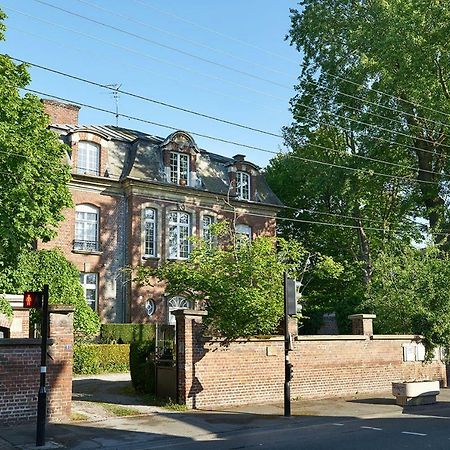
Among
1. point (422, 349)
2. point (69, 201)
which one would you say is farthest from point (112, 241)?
point (422, 349)

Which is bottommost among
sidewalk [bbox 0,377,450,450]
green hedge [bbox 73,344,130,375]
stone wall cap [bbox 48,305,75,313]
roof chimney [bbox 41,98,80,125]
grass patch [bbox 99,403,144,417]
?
sidewalk [bbox 0,377,450,450]

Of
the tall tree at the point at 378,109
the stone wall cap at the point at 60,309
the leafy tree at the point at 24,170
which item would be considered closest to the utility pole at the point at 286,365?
the stone wall cap at the point at 60,309

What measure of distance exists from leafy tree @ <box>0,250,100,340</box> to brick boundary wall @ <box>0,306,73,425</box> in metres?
11.9

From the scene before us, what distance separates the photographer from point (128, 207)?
3297 cm

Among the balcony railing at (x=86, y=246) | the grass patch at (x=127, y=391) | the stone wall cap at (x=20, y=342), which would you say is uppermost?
the balcony railing at (x=86, y=246)

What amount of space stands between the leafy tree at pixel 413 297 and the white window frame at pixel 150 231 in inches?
550

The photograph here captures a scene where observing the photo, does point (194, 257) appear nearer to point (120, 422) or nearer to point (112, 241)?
point (120, 422)

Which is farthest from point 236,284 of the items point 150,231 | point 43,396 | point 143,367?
point 150,231

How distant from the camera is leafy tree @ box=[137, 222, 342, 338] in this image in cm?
1650

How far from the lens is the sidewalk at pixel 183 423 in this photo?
1191 cm

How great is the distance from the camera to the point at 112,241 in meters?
32.4

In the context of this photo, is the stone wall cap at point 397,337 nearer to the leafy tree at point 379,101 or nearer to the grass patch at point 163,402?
the leafy tree at point 379,101

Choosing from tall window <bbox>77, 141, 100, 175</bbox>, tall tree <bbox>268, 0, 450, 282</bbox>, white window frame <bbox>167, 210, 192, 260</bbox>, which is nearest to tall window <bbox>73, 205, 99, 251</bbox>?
tall window <bbox>77, 141, 100, 175</bbox>

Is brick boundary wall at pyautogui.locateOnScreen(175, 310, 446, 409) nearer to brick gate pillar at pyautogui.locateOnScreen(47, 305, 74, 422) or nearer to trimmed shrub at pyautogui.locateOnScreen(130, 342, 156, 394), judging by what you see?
trimmed shrub at pyautogui.locateOnScreen(130, 342, 156, 394)
